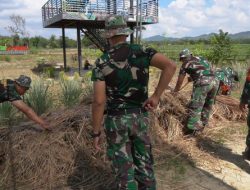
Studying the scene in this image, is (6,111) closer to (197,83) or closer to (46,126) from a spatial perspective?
(46,126)

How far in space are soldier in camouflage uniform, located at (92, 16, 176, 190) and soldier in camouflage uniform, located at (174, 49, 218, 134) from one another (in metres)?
2.63

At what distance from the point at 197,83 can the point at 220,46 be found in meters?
14.8

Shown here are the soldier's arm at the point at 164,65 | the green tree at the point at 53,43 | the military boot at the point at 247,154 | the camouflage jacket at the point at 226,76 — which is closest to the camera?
the soldier's arm at the point at 164,65

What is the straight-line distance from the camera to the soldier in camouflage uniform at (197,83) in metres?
5.67

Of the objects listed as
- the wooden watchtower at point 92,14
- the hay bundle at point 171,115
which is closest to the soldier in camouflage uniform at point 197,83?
the hay bundle at point 171,115

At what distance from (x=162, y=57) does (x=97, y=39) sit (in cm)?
1630

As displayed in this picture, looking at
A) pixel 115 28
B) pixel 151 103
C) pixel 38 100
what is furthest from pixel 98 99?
pixel 38 100

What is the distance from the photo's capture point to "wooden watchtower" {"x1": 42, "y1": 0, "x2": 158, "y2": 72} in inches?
619

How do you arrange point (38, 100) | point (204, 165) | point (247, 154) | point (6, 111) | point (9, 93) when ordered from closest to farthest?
point (9, 93) → point (204, 165) → point (247, 154) → point (6, 111) → point (38, 100)

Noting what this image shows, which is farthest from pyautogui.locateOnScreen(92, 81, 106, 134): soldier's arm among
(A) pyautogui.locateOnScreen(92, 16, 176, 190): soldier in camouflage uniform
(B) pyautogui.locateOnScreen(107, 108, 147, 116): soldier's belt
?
(B) pyautogui.locateOnScreen(107, 108, 147, 116): soldier's belt

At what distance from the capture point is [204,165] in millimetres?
4797

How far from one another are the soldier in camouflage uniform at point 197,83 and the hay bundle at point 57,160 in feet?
6.14

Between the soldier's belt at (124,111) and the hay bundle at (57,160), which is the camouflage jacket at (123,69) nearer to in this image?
the soldier's belt at (124,111)

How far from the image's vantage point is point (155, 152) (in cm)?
511
